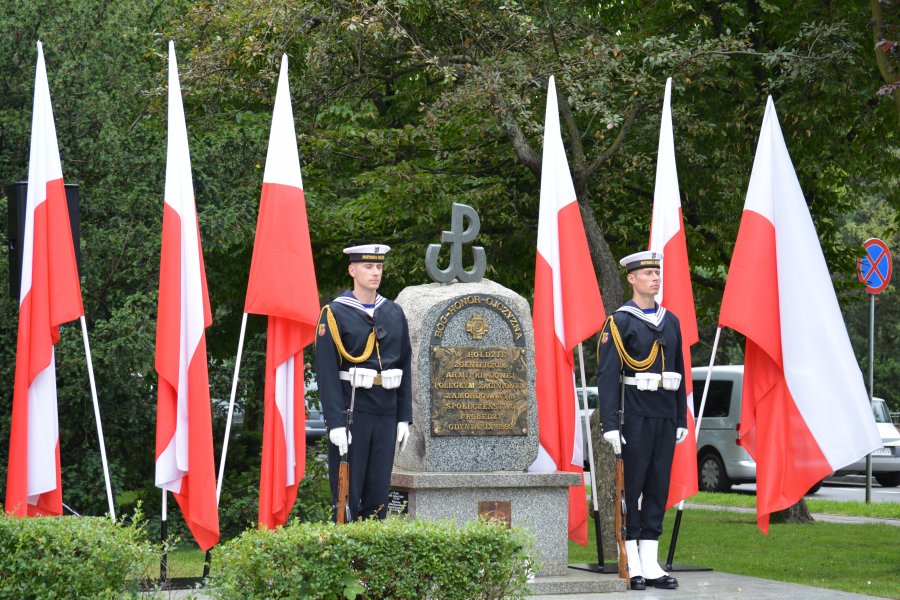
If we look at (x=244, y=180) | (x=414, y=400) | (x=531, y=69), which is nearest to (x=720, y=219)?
(x=531, y=69)

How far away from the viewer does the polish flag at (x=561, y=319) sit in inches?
353

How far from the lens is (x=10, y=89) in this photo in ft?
39.4

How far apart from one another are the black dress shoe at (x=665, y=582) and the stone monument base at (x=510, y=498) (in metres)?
0.61

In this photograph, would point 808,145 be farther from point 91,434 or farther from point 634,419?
point 91,434

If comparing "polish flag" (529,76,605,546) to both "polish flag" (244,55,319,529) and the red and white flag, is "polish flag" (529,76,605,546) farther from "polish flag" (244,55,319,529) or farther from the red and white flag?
the red and white flag

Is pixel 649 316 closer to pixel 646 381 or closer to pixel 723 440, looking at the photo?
pixel 646 381

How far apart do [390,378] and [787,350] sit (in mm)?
2914

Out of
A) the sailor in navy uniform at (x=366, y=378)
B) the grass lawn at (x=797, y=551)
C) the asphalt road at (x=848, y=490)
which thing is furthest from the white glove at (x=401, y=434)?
the asphalt road at (x=848, y=490)

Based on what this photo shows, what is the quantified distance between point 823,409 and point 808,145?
463cm

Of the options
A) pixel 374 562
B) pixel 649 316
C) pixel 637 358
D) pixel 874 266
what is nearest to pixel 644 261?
pixel 649 316

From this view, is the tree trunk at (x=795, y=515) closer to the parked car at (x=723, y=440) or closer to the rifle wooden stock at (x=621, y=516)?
the rifle wooden stock at (x=621, y=516)

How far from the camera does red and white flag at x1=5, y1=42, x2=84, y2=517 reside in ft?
26.9

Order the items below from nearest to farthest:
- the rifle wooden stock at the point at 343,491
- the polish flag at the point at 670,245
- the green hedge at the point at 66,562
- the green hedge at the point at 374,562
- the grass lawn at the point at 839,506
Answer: the green hedge at the point at 374,562 → the green hedge at the point at 66,562 → the rifle wooden stock at the point at 343,491 → the polish flag at the point at 670,245 → the grass lawn at the point at 839,506

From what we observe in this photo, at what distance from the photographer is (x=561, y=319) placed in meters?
9.18
